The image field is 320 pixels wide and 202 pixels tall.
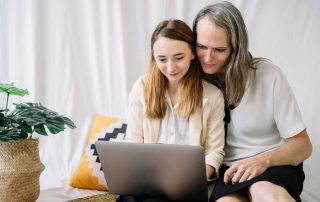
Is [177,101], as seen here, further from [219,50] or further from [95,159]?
[95,159]

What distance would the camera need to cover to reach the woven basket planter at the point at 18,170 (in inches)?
54.8

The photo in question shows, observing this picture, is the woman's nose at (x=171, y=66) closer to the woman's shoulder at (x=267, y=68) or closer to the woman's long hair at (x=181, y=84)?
the woman's long hair at (x=181, y=84)

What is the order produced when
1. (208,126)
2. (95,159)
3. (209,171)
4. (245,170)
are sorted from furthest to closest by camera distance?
(95,159)
(208,126)
(209,171)
(245,170)

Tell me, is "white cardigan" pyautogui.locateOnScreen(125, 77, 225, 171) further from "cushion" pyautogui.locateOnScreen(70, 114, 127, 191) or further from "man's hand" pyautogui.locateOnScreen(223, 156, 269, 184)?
"cushion" pyautogui.locateOnScreen(70, 114, 127, 191)

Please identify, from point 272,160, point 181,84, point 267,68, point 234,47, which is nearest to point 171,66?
point 181,84

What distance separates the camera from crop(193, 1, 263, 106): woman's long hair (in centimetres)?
131

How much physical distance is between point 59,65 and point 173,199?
3.70 ft

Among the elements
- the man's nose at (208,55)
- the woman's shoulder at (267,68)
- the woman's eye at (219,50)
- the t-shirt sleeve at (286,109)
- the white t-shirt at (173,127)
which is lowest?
the white t-shirt at (173,127)

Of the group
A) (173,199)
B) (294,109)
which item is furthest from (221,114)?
(173,199)

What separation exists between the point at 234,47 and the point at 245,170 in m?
0.44

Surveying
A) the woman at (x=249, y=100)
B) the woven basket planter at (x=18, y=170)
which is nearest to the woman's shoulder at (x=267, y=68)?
the woman at (x=249, y=100)

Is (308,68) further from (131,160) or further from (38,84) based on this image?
(38,84)

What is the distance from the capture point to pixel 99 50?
202 centimetres

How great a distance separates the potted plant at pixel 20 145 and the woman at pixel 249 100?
644mm
